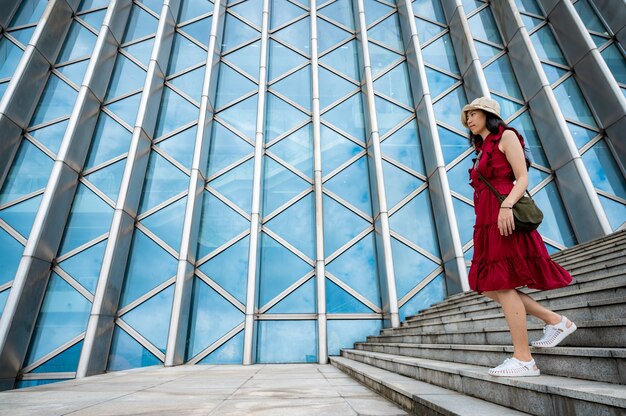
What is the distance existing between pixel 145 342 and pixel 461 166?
8.02m

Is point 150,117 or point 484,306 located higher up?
point 150,117

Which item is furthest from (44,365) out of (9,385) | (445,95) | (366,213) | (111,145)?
(445,95)

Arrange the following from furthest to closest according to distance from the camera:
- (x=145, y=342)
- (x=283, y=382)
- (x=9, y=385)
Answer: (x=145, y=342), (x=9, y=385), (x=283, y=382)

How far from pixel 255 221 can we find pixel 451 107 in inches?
239

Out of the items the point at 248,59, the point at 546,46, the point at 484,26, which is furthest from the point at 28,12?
the point at 546,46

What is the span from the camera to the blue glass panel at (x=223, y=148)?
27.7ft

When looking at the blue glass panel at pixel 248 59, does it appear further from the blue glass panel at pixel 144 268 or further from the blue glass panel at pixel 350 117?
the blue glass panel at pixel 144 268

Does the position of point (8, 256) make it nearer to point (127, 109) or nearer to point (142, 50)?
point (127, 109)

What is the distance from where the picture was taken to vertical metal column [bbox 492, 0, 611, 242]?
688 cm

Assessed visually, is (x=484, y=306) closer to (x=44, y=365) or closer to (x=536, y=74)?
(x=536, y=74)

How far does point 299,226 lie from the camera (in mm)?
7910

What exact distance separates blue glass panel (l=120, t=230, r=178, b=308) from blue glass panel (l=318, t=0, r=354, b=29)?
8513mm

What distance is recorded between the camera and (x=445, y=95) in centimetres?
924

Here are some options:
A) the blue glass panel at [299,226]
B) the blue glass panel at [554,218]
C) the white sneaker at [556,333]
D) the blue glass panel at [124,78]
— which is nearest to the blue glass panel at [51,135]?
the blue glass panel at [124,78]
